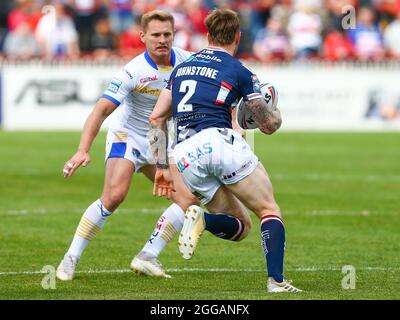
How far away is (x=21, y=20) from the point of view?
29.0m

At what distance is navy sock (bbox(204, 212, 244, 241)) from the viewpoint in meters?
9.25

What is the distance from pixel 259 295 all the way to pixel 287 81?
1924 centimetres

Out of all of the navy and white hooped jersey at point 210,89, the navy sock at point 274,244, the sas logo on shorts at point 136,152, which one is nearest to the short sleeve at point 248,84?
the navy and white hooped jersey at point 210,89

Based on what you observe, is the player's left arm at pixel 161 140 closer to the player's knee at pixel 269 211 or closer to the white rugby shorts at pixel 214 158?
the white rugby shorts at pixel 214 158

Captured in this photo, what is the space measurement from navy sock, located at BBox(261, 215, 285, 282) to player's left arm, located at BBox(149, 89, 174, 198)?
3.38 feet

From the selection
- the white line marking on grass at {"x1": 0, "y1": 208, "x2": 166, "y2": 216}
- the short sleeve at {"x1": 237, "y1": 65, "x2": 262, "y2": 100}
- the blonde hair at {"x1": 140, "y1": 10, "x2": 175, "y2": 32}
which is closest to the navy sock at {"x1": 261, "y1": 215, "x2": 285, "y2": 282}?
the short sleeve at {"x1": 237, "y1": 65, "x2": 262, "y2": 100}

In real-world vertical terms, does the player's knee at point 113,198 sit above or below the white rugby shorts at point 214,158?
below

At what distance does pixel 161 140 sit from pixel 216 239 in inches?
142

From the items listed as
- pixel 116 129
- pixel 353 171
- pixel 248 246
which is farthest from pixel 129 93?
pixel 353 171

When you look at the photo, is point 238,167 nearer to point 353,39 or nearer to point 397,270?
point 397,270

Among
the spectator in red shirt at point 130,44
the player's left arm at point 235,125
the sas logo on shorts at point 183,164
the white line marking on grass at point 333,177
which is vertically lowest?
the white line marking on grass at point 333,177

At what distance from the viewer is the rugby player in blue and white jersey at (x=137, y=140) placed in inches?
402

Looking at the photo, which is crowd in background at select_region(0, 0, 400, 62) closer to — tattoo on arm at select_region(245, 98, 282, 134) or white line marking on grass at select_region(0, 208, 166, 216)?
white line marking on grass at select_region(0, 208, 166, 216)

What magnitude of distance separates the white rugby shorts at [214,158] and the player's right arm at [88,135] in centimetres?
98
